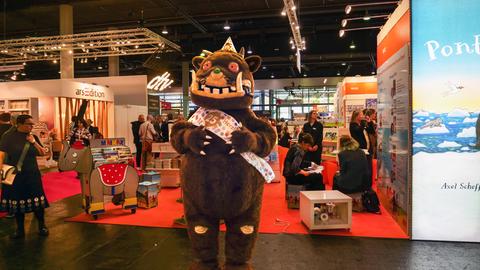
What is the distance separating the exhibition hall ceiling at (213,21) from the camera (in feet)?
33.4

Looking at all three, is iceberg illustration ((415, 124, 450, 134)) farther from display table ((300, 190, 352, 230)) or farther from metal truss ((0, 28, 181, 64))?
metal truss ((0, 28, 181, 64))

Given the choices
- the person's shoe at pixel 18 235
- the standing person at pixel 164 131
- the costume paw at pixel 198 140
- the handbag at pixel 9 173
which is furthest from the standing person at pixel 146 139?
the costume paw at pixel 198 140

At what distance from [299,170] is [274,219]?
0.87m

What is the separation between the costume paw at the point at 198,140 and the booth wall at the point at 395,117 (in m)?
2.69

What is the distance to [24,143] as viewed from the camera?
12.7 ft

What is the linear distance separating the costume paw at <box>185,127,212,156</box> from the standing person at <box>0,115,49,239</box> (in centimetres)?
261

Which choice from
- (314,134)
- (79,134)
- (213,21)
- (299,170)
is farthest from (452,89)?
(213,21)

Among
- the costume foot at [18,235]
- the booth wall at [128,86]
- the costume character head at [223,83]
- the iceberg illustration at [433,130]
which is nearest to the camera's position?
the costume character head at [223,83]

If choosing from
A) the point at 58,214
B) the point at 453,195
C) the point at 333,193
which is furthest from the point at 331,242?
the point at 58,214

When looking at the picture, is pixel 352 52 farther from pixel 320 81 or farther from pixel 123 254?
pixel 123 254

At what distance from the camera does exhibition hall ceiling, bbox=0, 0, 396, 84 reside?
33.4 ft

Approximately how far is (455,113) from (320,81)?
1683cm

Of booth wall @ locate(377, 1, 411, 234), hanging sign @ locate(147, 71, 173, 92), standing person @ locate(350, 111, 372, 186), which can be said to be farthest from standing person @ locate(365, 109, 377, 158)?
hanging sign @ locate(147, 71, 173, 92)

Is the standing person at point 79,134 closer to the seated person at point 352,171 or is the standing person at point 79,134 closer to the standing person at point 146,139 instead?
the standing person at point 146,139
